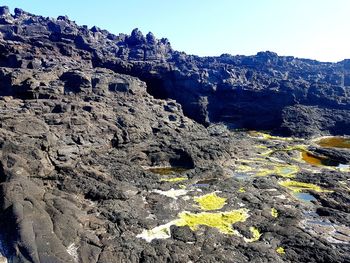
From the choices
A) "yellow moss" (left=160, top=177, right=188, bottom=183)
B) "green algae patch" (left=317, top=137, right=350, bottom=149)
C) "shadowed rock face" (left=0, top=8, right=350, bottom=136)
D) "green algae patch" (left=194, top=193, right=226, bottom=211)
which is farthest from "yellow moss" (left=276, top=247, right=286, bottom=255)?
"shadowed rock face" (left=0, top=8, right=350, bottom=136)

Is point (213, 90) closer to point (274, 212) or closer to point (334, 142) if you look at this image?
point (334, 142)

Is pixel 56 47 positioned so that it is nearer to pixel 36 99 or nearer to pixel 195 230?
pixel 36 99

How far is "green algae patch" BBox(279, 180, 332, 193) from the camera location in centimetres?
5684

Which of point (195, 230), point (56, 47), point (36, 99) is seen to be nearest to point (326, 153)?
point (195, 230)

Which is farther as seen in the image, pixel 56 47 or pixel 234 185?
pixel 56 47

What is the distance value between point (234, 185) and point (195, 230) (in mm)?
17215

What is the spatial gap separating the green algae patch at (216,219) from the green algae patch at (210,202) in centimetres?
196

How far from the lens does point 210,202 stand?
159ft

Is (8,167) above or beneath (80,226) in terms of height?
above

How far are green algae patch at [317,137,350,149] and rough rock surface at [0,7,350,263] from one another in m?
4.93

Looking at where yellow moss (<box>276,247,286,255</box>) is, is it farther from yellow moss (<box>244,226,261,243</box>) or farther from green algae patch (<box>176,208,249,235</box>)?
green algae patch (<box>176,208,249,235</box>)

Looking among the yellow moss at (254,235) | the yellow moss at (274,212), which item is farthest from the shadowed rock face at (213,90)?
the yellow moss at (254,235)

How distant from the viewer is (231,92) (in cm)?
13125

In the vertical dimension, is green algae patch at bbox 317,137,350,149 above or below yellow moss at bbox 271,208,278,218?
below
